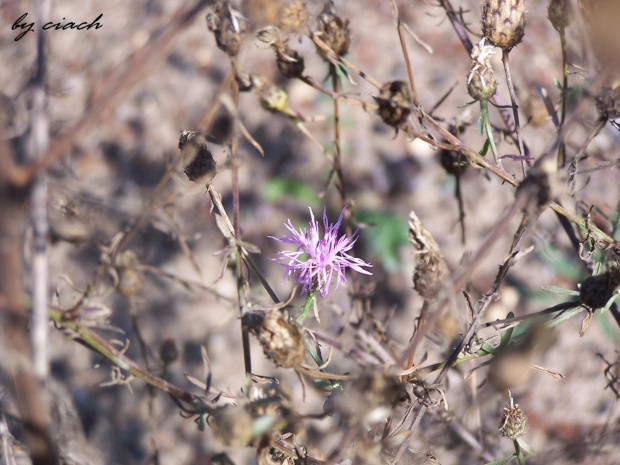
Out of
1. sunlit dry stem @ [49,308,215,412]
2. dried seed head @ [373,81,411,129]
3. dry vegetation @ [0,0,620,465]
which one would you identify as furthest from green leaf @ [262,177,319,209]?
sunlit dry stem @ [49,308,215,412]

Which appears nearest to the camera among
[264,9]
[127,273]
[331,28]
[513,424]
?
[264,9]

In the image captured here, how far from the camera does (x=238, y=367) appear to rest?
1694 mm

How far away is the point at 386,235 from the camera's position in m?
1.80

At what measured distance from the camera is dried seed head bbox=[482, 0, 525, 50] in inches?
30.7

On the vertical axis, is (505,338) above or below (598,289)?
below

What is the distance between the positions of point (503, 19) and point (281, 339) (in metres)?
0.56

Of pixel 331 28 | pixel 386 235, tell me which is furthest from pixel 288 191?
pixel 331 28

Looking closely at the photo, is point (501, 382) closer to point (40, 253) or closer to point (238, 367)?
point (40, 253)

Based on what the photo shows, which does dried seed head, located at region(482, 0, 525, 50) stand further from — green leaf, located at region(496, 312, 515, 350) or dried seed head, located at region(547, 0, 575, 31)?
green leaf, located at region(496, 312, 515, 350)

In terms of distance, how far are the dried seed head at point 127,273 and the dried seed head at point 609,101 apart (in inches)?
34.5

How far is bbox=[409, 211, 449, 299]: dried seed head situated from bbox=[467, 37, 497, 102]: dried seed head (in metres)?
0.21

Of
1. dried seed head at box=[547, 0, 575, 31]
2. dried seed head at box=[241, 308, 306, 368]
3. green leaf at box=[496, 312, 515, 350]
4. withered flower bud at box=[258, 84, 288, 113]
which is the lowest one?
dried seed head at box=[241, 308, 306, 368]

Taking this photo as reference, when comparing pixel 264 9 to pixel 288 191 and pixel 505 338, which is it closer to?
pixel 505 338

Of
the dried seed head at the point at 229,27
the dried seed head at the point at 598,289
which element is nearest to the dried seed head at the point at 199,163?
the dried seed head at the point at 229,27
